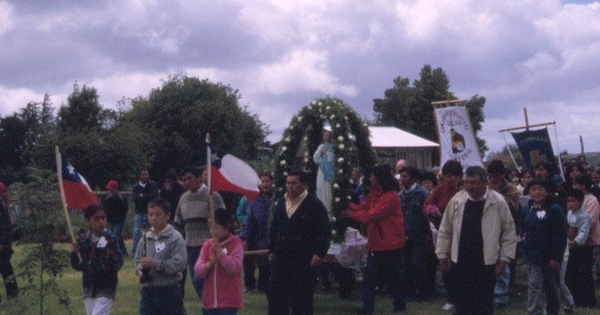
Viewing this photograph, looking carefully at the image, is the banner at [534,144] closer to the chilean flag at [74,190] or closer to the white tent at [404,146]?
the chilean flag at [74,190]

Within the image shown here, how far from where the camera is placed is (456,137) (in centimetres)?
1580

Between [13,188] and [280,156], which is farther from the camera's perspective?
[280,156]

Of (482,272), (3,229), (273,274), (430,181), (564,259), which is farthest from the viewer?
(430,181)

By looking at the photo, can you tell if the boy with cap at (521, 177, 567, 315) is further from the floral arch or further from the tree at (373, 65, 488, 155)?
the tree at (373, 65, 488, 155)

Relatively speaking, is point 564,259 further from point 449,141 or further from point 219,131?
point 219,131

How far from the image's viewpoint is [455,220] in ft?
32.4

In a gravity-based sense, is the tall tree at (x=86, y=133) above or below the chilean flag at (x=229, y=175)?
above

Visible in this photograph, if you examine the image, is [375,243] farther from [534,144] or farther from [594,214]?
[534,144]

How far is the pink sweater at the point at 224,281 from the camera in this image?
9008 mm

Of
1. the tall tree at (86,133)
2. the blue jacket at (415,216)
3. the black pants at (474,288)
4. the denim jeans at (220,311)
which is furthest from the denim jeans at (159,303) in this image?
the tall tree at (86,133)

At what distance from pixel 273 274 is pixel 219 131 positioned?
47484mm

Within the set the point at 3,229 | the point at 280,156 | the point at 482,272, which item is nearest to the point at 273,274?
the point at 482,272

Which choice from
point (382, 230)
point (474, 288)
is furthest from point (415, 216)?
point (474, 288)

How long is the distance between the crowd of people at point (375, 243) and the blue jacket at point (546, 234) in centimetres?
1
